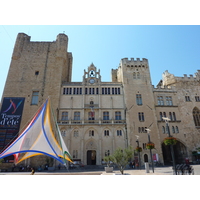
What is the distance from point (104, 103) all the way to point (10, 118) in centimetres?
1937

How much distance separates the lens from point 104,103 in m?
32.1

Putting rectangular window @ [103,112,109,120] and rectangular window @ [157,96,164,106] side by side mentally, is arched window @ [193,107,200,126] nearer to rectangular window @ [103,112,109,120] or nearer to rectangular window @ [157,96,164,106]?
Result: rectangular window @ [157,96,164,106]

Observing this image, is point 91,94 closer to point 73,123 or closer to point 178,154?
point 73,123

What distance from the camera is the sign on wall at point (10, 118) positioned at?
2725 cm

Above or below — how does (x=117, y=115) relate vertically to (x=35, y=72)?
below

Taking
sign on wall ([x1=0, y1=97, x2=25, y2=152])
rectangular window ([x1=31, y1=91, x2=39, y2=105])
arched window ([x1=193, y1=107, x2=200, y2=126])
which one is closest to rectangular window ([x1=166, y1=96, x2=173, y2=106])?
arched window ([x1=193, y1=107, x2=200, y2=126])

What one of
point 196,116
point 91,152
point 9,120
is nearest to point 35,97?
point 9,120

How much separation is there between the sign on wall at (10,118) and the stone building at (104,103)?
106 cm

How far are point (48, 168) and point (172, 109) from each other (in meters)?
27.8

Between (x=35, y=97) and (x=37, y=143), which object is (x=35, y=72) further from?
(x=37, y=143)

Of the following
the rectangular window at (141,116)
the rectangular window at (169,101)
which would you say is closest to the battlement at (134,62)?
the rectangular window at (169,101)

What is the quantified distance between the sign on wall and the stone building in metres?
1.06

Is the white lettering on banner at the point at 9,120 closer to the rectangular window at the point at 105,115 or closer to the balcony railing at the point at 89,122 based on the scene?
the balcony railing at the point at 89,122
